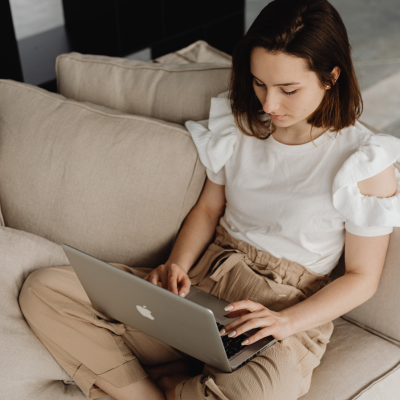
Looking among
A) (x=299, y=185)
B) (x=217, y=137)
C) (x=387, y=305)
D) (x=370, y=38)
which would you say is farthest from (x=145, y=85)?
(x=370, y=38)

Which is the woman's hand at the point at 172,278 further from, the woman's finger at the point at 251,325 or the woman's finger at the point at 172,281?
the woman's finger at the point at 251,325

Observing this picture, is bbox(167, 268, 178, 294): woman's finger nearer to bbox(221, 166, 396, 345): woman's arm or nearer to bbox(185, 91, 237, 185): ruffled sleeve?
bbox(221, 166, 396, 345): woman's arm

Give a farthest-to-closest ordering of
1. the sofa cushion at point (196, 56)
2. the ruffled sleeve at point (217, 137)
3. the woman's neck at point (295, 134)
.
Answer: the sofa cushion at point (196, 56)
the ruffled sleeve at point (217, 137)
the woman's neck at point (295, 134)

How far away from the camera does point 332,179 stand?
1121 millimetres

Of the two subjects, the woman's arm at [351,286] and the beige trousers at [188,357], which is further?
the woman's arm at [351,286]

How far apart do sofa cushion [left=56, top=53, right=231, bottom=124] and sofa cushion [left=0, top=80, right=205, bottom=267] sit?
93 mm

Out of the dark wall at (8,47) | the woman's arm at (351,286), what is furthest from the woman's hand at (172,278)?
the dark wall at (8,47)

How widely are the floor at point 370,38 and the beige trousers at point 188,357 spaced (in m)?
0.92

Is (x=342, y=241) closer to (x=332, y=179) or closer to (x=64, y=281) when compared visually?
(x=332, y=179)

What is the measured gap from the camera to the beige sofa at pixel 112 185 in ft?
3.91

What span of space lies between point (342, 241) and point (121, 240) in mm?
620

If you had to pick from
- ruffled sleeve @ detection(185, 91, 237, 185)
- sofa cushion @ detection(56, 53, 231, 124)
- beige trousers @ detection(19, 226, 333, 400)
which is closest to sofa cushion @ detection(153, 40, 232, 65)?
sofa cushion @ detection(56, 53, 231, 124)

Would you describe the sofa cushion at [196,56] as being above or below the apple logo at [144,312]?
above

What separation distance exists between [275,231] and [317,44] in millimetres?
470
